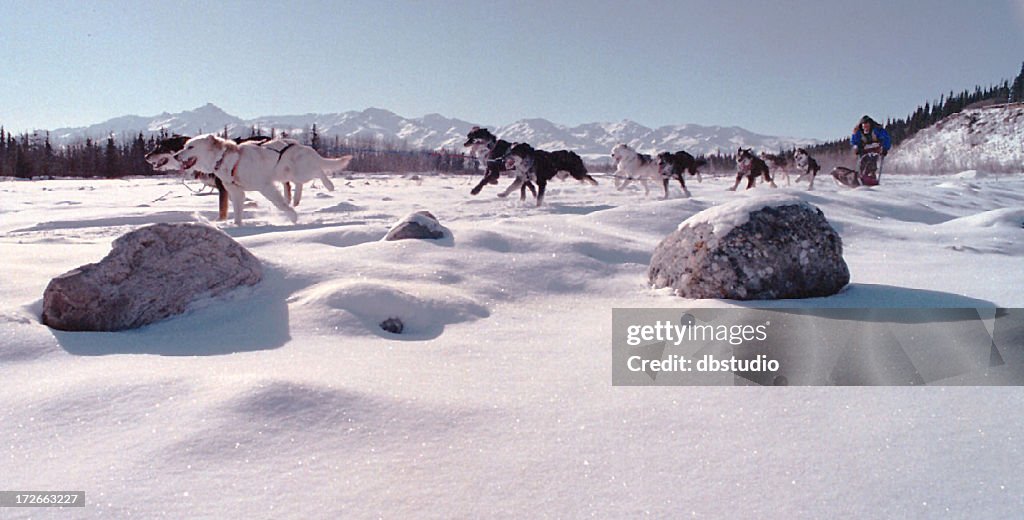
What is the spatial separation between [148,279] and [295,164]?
15.5 feet

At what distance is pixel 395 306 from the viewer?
3018mm

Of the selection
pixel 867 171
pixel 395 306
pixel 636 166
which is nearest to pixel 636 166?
pixel 636 166

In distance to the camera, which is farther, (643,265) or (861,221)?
(861,221)

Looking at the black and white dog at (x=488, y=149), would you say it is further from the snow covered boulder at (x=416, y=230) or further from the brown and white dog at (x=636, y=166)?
the snow covered boulder at (x=416, y=230)

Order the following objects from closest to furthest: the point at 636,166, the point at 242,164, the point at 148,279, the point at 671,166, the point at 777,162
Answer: the point at 148,279 → the point at 242,164 → the point at 671,166 → the point at 636,166 → the point at 777,162

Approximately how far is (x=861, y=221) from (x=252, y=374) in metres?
7.21

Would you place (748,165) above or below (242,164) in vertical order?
above

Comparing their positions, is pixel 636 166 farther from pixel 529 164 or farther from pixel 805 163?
pixel 805 163

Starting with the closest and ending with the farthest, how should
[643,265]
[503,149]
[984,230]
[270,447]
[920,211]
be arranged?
1. [270,447]
2. [643,265]
3. [984,230]
4. [920,211]
5. [503,149]

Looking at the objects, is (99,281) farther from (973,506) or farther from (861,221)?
(861,221)

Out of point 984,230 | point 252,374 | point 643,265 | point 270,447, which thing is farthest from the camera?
point 984,230

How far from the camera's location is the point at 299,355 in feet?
7.72

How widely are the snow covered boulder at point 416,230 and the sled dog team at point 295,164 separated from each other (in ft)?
8.04

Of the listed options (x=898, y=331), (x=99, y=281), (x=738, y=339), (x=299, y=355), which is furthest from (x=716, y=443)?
(x=99, y=281)
